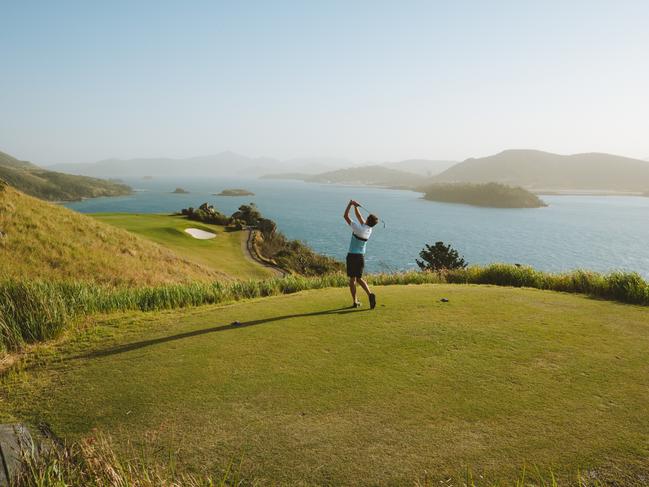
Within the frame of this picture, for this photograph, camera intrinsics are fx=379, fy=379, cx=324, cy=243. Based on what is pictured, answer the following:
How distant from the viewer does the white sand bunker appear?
1740 inches

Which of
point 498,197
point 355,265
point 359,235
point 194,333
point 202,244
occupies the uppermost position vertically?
point 498,197

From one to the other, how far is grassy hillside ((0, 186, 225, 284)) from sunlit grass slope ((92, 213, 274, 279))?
4.82m

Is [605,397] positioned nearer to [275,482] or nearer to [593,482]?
[593,482]

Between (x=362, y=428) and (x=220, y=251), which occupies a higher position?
(x=362, y=428)

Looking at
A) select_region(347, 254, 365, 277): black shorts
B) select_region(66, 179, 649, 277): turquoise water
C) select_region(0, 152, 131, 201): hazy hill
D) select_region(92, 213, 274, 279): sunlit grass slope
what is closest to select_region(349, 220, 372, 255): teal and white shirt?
select_region(347, 254, 365, 277): black shorts

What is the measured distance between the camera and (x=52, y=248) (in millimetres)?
20609

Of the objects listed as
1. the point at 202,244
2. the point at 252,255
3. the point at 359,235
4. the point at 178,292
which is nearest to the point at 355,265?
the point at 359,235

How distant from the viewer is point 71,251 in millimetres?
21062

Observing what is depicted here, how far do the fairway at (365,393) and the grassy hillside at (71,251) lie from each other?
13.2m

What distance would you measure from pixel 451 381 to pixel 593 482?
6.69 ft

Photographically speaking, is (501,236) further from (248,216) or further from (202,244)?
(202,244)

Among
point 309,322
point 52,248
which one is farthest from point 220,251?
point 309,322

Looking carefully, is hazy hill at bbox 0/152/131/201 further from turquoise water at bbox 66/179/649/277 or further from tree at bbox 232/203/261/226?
tree at bbox 232/203/261/226

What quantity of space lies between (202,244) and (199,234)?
205 inches
